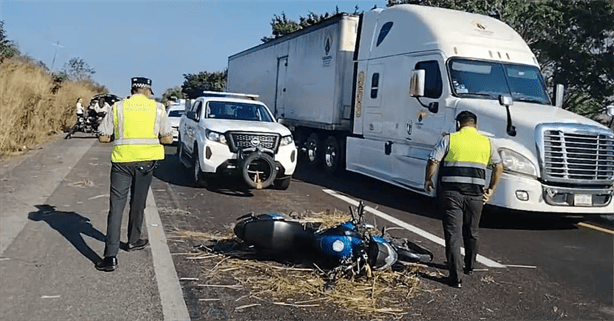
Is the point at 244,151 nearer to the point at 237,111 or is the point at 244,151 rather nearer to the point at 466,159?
the point at 237,111

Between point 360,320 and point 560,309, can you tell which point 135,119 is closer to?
point 360,320

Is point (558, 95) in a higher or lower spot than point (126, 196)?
higher

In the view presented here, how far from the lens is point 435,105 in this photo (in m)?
10.1

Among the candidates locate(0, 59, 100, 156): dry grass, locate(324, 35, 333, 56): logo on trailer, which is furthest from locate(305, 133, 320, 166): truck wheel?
locate(0, 59, 100, 156): dry grass

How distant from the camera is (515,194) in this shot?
8.52m

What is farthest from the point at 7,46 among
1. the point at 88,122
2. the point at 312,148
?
the point at 312,148

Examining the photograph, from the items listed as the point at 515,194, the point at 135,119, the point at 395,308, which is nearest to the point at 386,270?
the point at 395,308

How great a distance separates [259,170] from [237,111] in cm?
215

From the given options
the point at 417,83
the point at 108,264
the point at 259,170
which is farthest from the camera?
the point at 259,170

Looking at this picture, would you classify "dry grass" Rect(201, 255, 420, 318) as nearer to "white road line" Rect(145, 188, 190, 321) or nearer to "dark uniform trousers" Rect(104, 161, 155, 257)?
"white road line" Rect(145, 188, 190, 321)

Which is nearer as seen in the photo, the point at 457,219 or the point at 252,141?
the point at 457,219

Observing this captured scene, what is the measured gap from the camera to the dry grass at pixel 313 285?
5.14m

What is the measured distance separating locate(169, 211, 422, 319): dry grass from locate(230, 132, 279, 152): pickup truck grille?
474 cm

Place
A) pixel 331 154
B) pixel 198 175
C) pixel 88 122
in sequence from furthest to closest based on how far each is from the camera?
pixel 88 122 < pixel 331 154 < pixel 198 175
